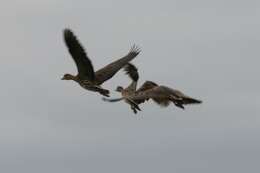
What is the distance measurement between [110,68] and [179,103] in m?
10.3

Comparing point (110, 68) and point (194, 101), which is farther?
point (110, 68)

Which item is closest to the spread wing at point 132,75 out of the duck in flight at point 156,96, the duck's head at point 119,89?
the duck's head at point 119,89

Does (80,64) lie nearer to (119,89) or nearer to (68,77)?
(68,77)

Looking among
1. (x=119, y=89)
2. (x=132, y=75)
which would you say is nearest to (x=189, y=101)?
(x=119, y=89)

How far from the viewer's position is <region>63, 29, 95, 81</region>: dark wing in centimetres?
3684

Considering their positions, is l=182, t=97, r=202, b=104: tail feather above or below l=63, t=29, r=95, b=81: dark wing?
below

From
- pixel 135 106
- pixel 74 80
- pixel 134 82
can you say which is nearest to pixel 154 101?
pixel 135 106

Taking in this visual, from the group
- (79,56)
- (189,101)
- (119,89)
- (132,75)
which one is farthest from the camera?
(79,56)

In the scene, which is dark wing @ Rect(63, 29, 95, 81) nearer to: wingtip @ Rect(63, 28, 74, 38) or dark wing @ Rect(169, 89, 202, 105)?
wingtip @ Rect(63, 28, 74, 38)

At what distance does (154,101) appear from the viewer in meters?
30.1

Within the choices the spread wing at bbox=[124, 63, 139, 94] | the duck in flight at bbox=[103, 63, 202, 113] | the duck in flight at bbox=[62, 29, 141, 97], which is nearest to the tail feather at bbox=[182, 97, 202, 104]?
the duck in flight at bbox=[103, 63, 202, 113]

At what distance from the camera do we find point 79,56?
3706cm

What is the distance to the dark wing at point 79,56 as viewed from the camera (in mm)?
36844

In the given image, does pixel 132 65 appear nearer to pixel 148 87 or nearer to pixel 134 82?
pixel 134 82
